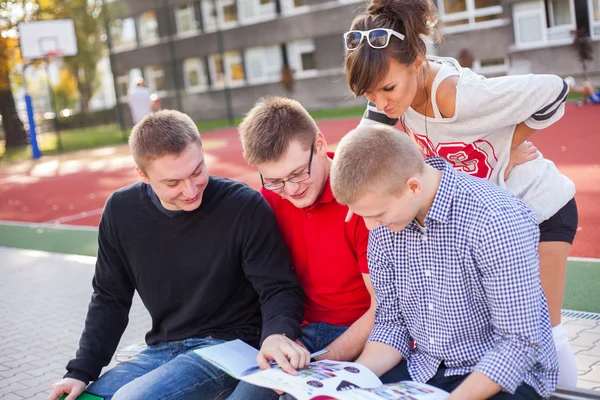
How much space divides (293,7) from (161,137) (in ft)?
99.6

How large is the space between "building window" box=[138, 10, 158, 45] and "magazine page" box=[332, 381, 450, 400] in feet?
127

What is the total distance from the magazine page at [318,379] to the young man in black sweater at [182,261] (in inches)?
17.0

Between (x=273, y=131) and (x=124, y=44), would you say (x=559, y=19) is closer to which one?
(x=273, y=131)

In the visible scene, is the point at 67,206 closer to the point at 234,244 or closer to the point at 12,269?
the point at 12,269

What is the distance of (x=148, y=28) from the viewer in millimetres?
39781

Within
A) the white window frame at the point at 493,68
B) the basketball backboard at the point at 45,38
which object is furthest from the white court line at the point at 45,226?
the white window frame at the point at 493,68

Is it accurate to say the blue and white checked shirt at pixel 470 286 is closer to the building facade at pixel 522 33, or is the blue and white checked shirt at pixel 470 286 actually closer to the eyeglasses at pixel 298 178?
the eyeglasses at pixel 298 178

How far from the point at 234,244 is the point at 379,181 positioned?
3.38 ft

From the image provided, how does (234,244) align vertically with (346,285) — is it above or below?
above

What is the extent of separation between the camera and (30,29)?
83.8 feet

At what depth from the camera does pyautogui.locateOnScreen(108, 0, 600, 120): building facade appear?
24.8m

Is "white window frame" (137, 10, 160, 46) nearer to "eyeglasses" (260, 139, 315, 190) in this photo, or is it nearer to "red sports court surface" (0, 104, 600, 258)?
"red sports court surface" (0, 104, 600, 258)

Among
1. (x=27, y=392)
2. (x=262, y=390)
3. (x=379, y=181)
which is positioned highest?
(x=379, y=181)

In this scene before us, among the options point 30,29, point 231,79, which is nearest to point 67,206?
point 30,29
